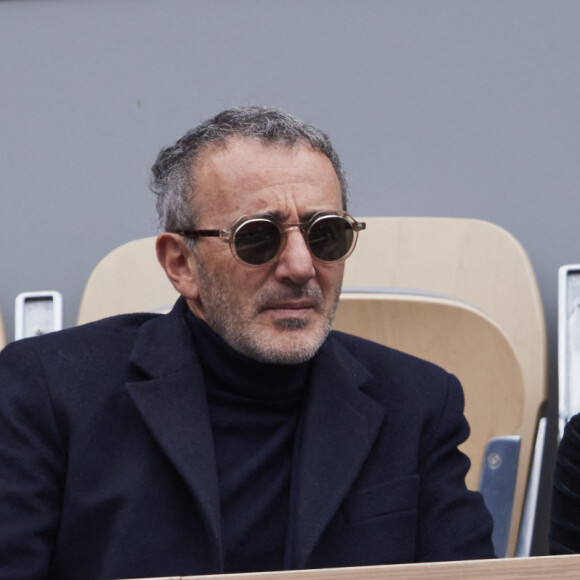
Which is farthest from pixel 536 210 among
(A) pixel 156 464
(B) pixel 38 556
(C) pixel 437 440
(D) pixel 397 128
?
(B) pixel 38 556

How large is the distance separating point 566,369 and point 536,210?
0.53 meters

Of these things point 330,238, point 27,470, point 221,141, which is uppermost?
point 221,141

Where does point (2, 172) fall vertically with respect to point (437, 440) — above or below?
above

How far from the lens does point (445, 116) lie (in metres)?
2.40

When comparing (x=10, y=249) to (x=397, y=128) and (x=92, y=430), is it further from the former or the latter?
(x=92, y=430)

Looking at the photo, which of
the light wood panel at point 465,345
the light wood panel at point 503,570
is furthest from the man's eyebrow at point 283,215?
the light wood panel at point 503,570

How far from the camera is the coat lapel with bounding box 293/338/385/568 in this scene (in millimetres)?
1360

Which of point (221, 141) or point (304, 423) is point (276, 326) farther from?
point (221, 141)

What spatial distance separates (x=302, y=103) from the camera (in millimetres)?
2457

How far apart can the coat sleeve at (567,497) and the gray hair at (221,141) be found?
1.76 feet

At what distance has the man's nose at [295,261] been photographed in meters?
1.41

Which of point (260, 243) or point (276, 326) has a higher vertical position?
point (260, 243)

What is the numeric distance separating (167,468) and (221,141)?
1.68 ft

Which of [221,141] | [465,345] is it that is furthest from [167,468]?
[465,345]
